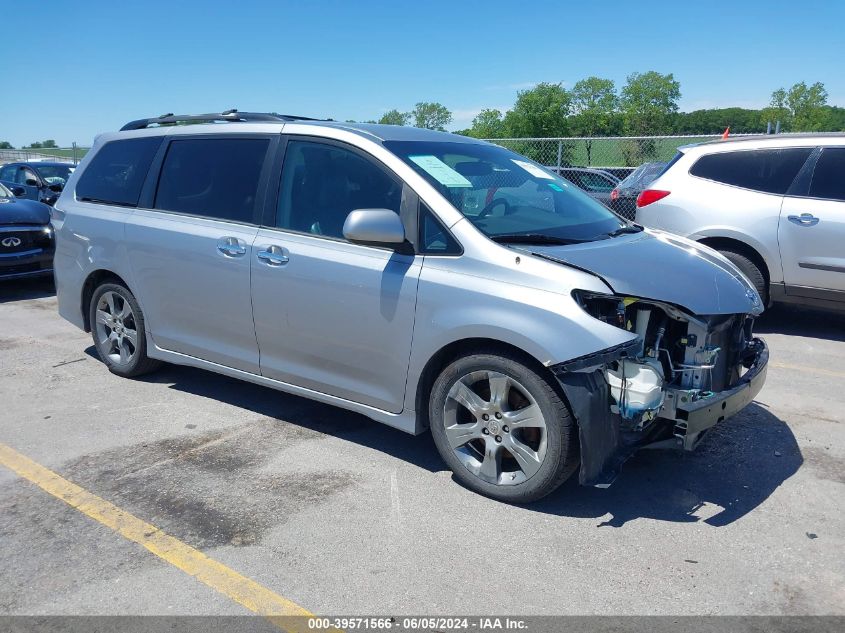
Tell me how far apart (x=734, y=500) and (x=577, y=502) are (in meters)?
0.81

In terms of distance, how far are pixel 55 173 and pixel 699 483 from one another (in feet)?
45.5

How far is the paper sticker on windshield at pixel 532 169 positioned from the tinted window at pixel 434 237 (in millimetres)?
1195

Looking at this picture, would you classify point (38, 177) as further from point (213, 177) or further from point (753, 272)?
point (753, 272)

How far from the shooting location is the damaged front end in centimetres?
327

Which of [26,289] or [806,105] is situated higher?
[806,105]

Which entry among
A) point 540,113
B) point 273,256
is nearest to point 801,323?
point 273,256

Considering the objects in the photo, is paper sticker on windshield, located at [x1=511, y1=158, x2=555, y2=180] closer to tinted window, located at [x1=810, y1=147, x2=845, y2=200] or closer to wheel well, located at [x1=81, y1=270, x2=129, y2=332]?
wheel well, located at [x1=81, y1=270, x2=129, y2=332]

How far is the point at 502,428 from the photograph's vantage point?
11.7ft

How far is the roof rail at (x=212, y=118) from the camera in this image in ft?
16.1

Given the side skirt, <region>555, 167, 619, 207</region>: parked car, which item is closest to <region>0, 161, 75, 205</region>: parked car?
the side skirt

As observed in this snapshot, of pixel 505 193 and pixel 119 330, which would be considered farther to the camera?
pixel 119 330

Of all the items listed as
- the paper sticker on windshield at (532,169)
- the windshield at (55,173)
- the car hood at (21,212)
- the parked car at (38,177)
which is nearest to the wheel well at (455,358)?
the paper sticker on windshield at (532,169)

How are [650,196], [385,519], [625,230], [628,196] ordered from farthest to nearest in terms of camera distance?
1. [628,196]
2. [650,196]
3. [625,230]
4. [385,519]

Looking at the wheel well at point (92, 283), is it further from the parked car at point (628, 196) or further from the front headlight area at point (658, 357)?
the parked car at point (628, 196)
